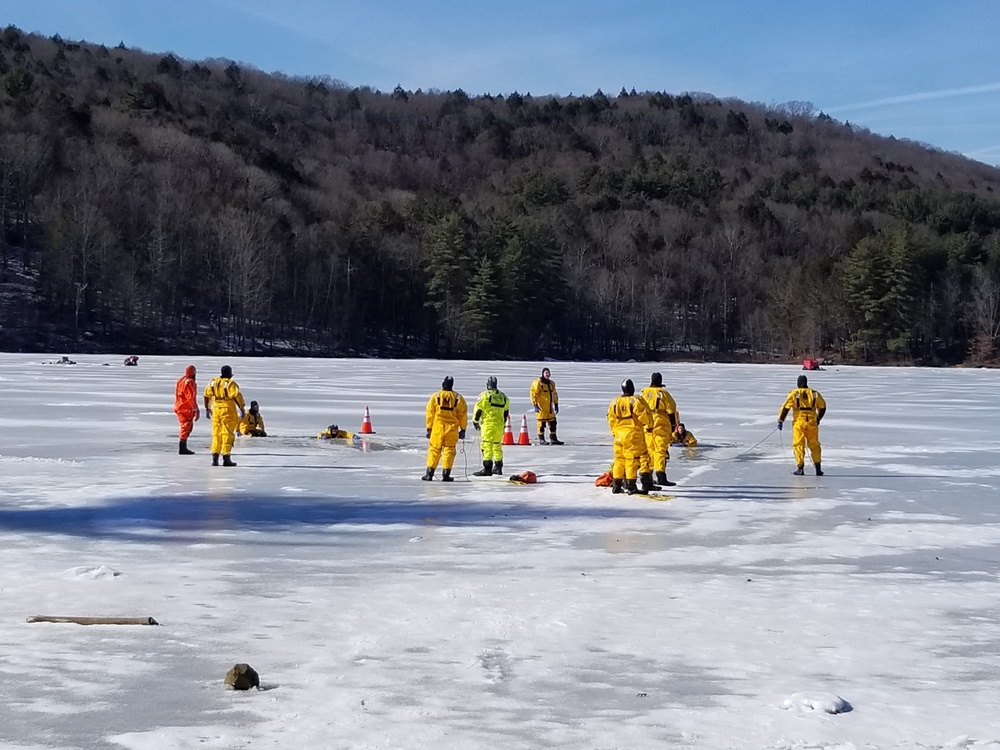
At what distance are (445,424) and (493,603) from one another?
22.8ft

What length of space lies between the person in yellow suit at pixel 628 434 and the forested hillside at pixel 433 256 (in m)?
68.1

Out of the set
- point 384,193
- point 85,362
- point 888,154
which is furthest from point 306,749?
point 888,154

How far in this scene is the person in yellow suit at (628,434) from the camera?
46.7 feet

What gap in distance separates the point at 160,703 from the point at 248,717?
0.57 m

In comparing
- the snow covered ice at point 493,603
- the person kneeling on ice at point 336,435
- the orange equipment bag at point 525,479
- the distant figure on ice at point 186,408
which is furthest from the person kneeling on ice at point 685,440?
the distant figure on ice at point 186,408

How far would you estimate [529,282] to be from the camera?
309ft

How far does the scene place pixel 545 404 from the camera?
68.7ft

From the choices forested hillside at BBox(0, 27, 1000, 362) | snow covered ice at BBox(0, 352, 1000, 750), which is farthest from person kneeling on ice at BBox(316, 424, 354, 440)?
forested hillside at BBox(0, 27, 1000, 362)

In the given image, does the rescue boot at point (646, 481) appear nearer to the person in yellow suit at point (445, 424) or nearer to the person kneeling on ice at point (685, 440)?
the person in yellow suit at point (445, 424)

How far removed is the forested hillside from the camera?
8794 cm

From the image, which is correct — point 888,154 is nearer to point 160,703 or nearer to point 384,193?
point 384,193

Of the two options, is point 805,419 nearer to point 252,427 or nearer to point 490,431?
point 490,431

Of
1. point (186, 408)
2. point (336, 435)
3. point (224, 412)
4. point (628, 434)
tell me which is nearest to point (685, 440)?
point (336, 435)

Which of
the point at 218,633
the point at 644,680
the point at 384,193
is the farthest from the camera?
the point at 384,193
